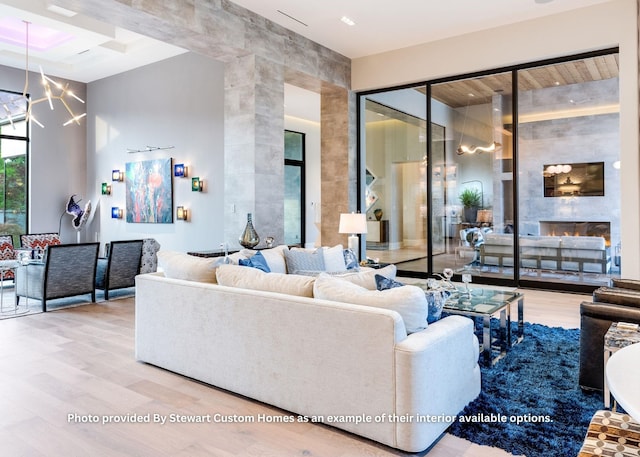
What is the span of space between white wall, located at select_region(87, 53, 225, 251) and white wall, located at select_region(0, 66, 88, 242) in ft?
0.79

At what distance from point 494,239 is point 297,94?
467cm

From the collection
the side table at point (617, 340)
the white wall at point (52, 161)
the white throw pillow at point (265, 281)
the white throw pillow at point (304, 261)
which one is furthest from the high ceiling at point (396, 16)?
the white wall at point (52, 161)

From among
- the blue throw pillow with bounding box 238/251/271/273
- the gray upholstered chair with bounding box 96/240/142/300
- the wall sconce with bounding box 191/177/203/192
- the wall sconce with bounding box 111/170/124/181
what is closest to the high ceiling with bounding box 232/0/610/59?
the wall sconce with bounding box 191/177/203/192

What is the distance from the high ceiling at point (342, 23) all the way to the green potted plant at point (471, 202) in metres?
2.44

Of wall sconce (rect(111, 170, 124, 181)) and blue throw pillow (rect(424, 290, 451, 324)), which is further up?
wall sconce (rect(111, 170, 124, 181))

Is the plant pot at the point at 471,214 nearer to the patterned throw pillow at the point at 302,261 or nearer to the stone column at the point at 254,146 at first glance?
the stone column at the point at 254,146

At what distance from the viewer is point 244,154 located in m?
6.09

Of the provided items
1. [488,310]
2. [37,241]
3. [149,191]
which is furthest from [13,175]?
[488,310]

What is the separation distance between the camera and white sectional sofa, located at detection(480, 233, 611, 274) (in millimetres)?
6527

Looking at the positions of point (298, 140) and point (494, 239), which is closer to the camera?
point (494, 239)

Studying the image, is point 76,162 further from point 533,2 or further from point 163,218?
point 533,2

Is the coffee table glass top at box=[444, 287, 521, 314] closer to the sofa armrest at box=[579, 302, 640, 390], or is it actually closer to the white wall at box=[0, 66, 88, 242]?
the sofa armrest at box=[579, 302, 640, 390]

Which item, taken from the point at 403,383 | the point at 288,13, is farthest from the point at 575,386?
the point at 288,13

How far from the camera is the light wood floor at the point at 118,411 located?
7.38 ft
